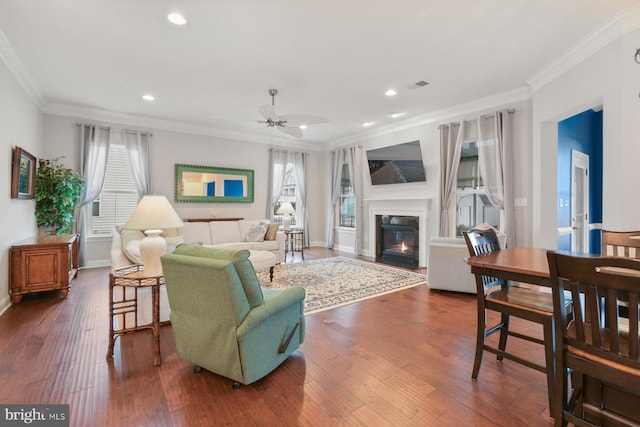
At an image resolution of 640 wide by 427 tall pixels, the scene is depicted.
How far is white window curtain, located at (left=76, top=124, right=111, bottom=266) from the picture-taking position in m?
5.27

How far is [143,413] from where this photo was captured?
1.70 m

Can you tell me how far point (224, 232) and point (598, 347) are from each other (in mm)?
5604

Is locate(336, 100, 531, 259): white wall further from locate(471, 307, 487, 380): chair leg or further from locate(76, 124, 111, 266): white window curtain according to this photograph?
locate(76, 124, 111, 266): white window curtain

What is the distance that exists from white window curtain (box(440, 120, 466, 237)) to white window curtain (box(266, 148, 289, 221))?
12.4ft

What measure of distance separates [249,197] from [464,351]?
5671mm

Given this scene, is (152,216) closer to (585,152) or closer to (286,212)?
(286,212)

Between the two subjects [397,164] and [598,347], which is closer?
[598,347]

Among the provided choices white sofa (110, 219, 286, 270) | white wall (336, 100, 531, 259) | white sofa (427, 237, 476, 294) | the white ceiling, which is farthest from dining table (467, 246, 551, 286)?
white sofa (110, 219, 286, 270)

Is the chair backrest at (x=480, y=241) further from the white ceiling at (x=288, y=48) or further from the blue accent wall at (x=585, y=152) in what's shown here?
the blue accent wall at (x=585, y=152)

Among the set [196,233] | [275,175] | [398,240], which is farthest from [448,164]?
[196,233]

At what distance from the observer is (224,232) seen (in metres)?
5.91

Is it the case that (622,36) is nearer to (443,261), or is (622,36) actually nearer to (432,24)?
(432,24)

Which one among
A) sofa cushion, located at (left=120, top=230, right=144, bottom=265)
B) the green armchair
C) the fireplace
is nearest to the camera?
the green armchair

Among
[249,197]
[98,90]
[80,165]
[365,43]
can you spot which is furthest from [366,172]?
[80,165]
